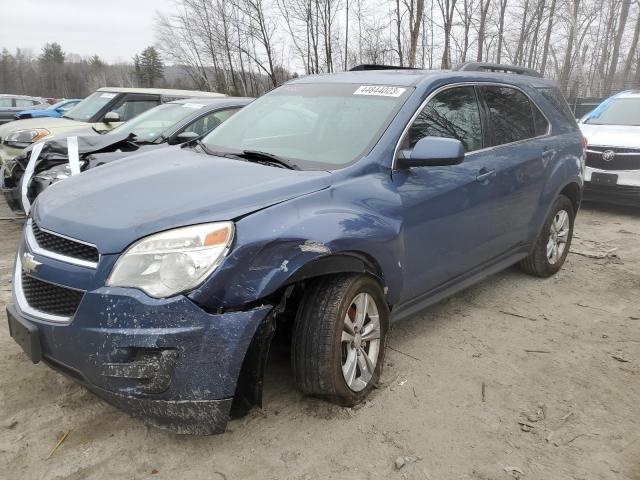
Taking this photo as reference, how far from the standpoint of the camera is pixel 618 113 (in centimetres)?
857

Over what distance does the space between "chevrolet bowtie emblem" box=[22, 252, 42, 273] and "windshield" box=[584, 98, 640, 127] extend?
855 centimetres

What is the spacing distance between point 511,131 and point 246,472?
306 cm

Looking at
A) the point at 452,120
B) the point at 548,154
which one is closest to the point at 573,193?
the point at 548,154

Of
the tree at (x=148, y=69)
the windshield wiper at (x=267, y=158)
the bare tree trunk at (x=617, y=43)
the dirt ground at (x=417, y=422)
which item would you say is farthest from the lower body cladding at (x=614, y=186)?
the tree at (x=148, y=69)

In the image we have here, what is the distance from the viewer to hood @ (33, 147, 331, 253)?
2242 mm

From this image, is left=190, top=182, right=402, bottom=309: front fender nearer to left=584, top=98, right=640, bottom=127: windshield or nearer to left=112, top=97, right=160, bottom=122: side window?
left=112, top=97, right=160, bottom=122: side window

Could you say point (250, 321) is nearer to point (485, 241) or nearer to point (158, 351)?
point (158, 351)

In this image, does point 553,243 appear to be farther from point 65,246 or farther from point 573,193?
point 65,246

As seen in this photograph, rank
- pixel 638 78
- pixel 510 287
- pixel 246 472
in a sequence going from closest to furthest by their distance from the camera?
pixel 246 472, pixel 510 287, pixel 638 78

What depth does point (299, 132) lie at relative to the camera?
131 inches

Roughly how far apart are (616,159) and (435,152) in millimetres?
5708

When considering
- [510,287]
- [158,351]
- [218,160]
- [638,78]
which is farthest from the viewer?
[638,78]

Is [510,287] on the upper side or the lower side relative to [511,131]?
lower

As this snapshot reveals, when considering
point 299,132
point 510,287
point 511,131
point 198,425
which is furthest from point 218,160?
point 510,287
